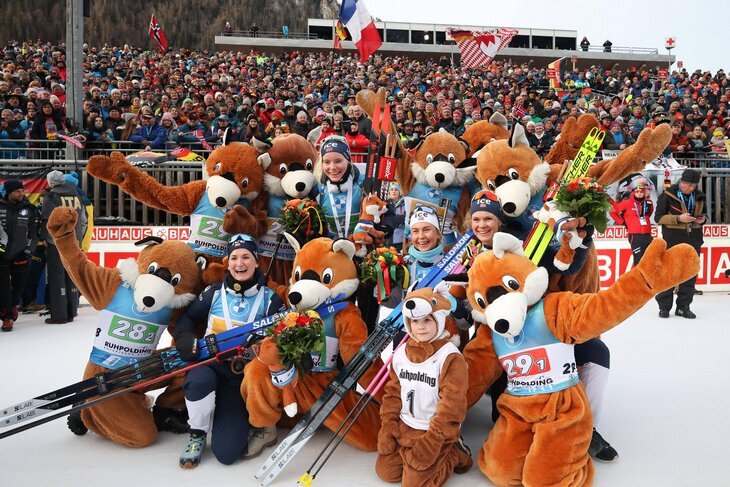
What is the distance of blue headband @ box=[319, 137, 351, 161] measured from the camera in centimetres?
473

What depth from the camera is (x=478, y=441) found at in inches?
158

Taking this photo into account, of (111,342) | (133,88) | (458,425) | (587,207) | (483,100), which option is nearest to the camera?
(458,425)

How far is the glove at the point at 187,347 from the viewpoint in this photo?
384 centimetres

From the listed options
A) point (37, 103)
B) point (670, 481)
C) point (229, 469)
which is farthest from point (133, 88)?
point (670, 481)

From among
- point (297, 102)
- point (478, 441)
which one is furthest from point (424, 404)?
point (297, 102)

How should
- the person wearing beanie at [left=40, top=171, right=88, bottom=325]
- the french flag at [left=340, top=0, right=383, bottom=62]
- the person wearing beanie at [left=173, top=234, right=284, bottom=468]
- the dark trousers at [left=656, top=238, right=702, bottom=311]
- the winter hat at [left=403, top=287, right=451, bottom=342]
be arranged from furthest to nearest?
the french flag at [left=340, top=0, right=383, bottom=62], the dark trousers at [left=656, top=238, right=702, bottom=311], the person wearing beanie at [left=40, top=171, right=88, bottom=325], the person wearing beanie at [left=173, top=234, right=284, bottom=468], the winter hat at [left=403, top=287, right=451, bottom=342]

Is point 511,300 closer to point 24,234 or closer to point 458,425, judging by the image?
point 458,425

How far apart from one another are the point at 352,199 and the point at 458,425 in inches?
78.8

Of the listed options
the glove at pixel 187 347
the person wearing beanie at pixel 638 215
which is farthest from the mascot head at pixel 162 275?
the person wearing beanie at pixel 638 215

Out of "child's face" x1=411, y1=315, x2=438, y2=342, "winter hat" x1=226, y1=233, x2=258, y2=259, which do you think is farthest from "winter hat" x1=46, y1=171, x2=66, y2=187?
"child's face" x1=411, y1=315, x2=438, y2=342

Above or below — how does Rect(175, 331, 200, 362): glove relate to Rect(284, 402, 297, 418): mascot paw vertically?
above

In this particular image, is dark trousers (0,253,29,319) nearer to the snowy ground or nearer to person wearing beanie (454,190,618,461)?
the snowy ground

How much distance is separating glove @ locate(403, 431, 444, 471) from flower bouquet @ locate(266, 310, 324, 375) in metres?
0.72

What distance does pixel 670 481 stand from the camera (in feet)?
11.1
